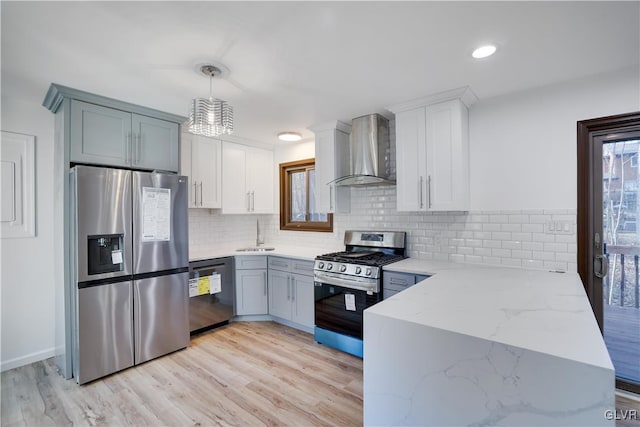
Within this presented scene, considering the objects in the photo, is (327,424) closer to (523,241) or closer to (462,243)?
(462,243)

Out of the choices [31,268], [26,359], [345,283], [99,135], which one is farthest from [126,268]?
[345,283]

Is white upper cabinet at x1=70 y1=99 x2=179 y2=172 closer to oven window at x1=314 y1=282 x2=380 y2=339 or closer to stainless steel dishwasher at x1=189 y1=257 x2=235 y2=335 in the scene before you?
stainless steel dishwasher at x1=189 y1=257 x2=235 y2=335

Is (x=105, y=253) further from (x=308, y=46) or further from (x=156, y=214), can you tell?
(x=308, y=46)

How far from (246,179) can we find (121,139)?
1696mm

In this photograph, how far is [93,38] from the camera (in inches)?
70.8

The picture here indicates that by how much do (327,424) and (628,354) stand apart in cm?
233

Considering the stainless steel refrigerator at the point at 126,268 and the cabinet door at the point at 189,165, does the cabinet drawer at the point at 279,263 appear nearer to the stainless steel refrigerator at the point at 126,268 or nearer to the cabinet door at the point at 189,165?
the stainless steel refrigerator at the point at 126,268

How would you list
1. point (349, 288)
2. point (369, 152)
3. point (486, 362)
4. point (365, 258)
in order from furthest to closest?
1. point (369, 152)
2. point (365, 258)
3. point (349, 288)
4. point (486, 362)

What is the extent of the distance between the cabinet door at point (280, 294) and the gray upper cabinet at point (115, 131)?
1.65 m

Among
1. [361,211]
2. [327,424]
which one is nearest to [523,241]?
[361,211]

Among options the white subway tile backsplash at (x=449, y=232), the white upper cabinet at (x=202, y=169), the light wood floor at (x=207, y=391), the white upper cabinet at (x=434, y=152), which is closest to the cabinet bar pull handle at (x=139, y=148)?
the white upper cabinet at (x=202, y=169)

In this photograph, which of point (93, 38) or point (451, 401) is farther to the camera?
point (93, 38)

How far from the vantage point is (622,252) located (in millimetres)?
2322

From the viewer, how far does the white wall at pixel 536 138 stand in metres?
2.31
